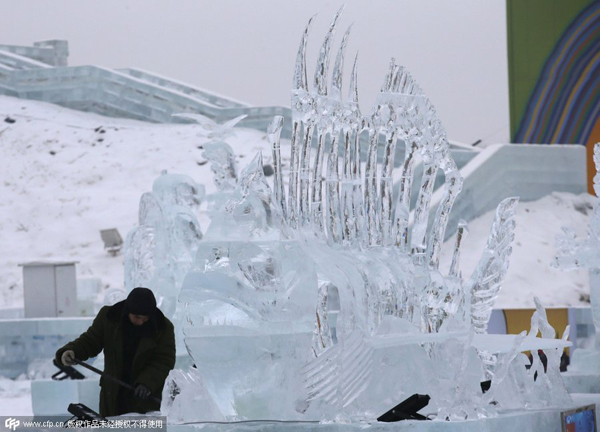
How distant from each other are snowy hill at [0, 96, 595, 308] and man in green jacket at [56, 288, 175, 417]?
10.4 m

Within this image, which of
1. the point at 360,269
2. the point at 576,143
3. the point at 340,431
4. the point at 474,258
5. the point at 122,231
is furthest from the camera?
the point at 576,143

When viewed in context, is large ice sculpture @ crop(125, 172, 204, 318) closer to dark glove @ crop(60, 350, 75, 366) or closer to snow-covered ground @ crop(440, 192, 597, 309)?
dark glove @ crop(60, 350, 75, 366)

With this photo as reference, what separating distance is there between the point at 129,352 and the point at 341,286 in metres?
1.29

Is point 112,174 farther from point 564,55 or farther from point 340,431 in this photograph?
point 340,431

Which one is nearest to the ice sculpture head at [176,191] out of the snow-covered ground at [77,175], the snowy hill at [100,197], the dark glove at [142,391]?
the dark glove at [142,391]

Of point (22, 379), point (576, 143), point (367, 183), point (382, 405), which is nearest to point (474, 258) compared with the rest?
point (576, 143)

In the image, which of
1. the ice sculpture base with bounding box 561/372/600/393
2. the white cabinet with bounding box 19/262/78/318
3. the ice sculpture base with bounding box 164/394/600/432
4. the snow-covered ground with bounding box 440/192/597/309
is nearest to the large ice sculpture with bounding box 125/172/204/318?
the ice sculpture base with bounding box 561/372/600/393

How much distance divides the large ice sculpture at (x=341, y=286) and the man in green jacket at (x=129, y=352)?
2.59 ft

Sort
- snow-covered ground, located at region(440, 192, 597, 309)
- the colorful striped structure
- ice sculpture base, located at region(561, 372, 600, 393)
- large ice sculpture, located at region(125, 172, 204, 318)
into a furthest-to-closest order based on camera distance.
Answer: the colorful striped structure < snow-covered ground, located at region(440, 192, 597, 309) < large ice sculpture, located at region(125, 172, 204, 318) < ice sculpture base, located at region(561, 372, 600, 393)

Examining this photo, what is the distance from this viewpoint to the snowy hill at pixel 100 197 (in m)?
18.2

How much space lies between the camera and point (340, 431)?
588 cm

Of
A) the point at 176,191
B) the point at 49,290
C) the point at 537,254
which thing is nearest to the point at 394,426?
the point at 176,191

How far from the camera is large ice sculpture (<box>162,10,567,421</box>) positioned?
6215mm

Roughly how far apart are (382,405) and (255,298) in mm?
883
